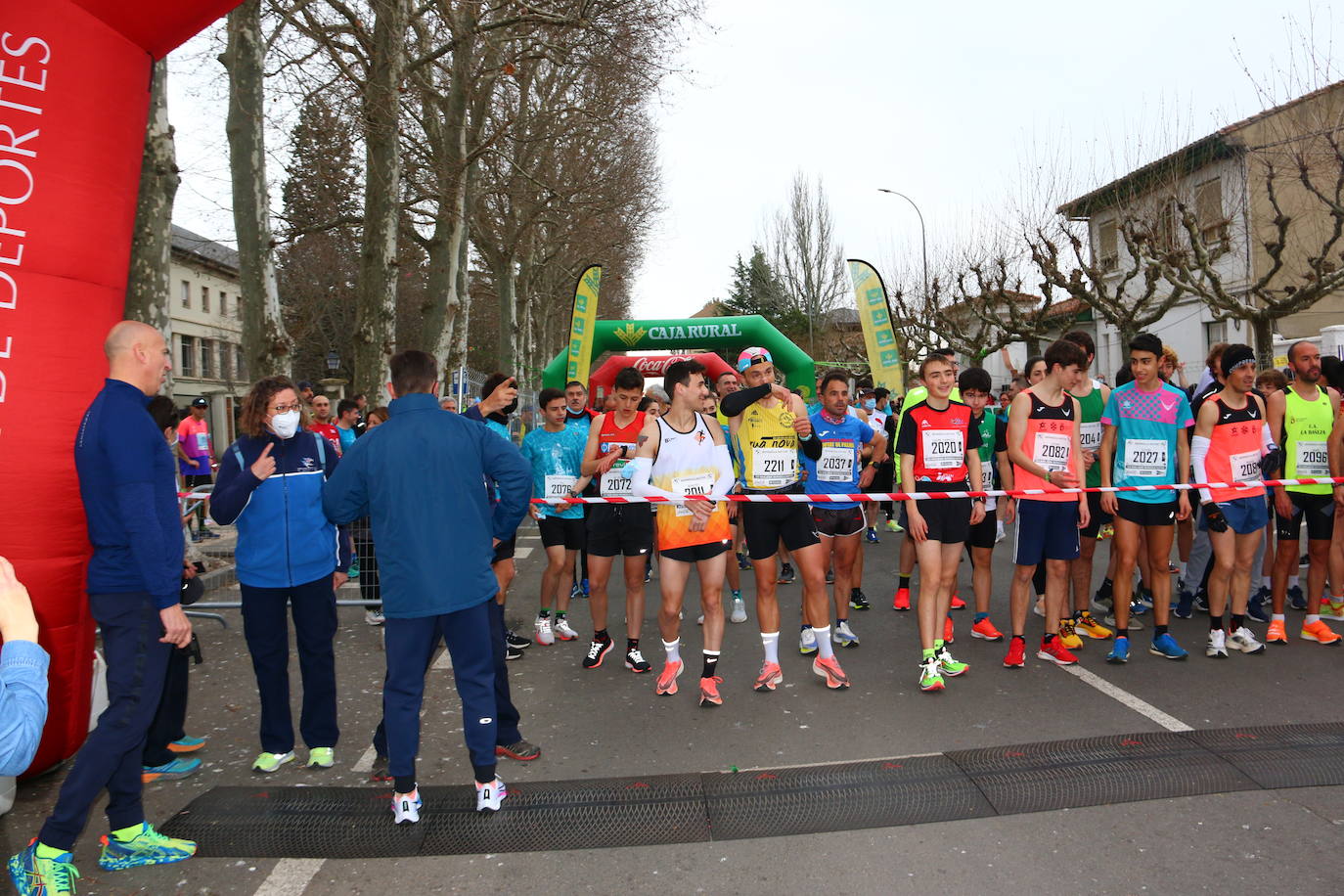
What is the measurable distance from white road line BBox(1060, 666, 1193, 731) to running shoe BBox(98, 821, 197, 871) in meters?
4.72

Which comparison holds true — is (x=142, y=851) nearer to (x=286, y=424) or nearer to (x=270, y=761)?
(x=270, y=761)

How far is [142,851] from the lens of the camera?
11.9 feet

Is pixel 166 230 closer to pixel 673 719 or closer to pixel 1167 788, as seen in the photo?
pixel 673 719

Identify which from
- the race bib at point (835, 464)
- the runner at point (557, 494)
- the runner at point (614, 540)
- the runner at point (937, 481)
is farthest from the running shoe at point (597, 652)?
the runner at point (937, 481)

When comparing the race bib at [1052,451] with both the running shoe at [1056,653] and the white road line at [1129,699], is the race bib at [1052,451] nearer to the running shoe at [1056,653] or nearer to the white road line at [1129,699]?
the running shoe at [1056,653]

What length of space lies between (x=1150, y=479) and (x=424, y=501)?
15.7ft

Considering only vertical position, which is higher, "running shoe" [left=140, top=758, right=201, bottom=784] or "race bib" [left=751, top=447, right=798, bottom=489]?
"race bib" [left=751, top=447, right=798, bottom=489]

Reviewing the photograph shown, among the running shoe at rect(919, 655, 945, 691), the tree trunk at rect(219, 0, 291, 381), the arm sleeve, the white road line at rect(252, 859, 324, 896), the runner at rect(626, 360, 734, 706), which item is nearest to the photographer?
the arm sleeve

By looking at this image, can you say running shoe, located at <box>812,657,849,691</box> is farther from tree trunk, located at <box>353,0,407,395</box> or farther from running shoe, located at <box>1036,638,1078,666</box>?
tree trunk, located at <box>353,0,407,395</box>

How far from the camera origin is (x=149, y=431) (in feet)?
12.0

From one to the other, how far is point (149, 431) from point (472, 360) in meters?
54.4

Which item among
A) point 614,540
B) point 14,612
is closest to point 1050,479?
point 614,540

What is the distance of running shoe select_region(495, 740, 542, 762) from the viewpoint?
4.69 meters

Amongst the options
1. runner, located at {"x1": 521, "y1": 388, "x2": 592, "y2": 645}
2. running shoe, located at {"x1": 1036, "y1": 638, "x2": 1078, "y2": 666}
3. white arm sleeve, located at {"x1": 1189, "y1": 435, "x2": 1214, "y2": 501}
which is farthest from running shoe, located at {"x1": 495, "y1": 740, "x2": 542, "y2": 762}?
white arm sleeve, located at {"x1": 1189, "y1": 435, "x2": 1214, "y2": 501}
